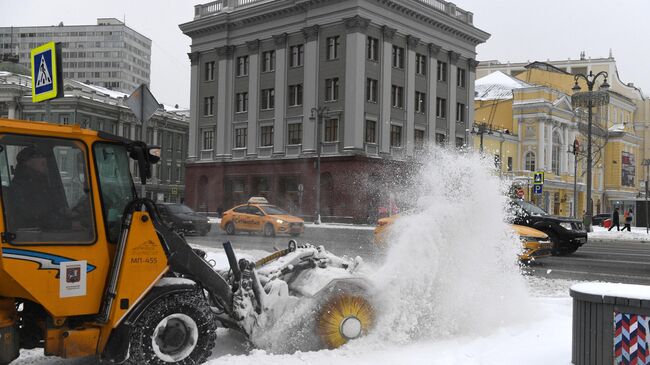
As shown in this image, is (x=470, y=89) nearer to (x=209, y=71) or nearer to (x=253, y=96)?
(x=253, y=96)

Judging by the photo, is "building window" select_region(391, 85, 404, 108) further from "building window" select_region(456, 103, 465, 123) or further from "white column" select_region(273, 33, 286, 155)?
"white column" select_region(273, 33, 286, 155)

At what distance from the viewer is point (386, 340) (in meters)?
6.75

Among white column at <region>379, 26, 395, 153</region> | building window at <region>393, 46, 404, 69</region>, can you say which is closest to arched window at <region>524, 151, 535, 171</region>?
building window at <region>393, 46, 404, 69</region>

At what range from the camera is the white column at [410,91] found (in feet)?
163

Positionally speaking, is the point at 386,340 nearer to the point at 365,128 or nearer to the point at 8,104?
the point at 365,128

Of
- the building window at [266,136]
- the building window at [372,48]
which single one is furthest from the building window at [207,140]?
the building window at [372,48]

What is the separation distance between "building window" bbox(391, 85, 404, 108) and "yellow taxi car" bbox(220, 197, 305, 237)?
Answer: 24221mm

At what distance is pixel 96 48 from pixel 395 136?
3505 inches

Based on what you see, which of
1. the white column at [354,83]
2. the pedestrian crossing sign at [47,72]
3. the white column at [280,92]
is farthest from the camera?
the white column at [280,92]

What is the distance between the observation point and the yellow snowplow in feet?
16.0

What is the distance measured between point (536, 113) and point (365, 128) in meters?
31.0

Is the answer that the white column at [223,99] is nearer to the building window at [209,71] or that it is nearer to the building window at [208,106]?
the building window at [208,106]

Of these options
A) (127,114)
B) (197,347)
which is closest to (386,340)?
(197,347)

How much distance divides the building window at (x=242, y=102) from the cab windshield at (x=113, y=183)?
4896cm
